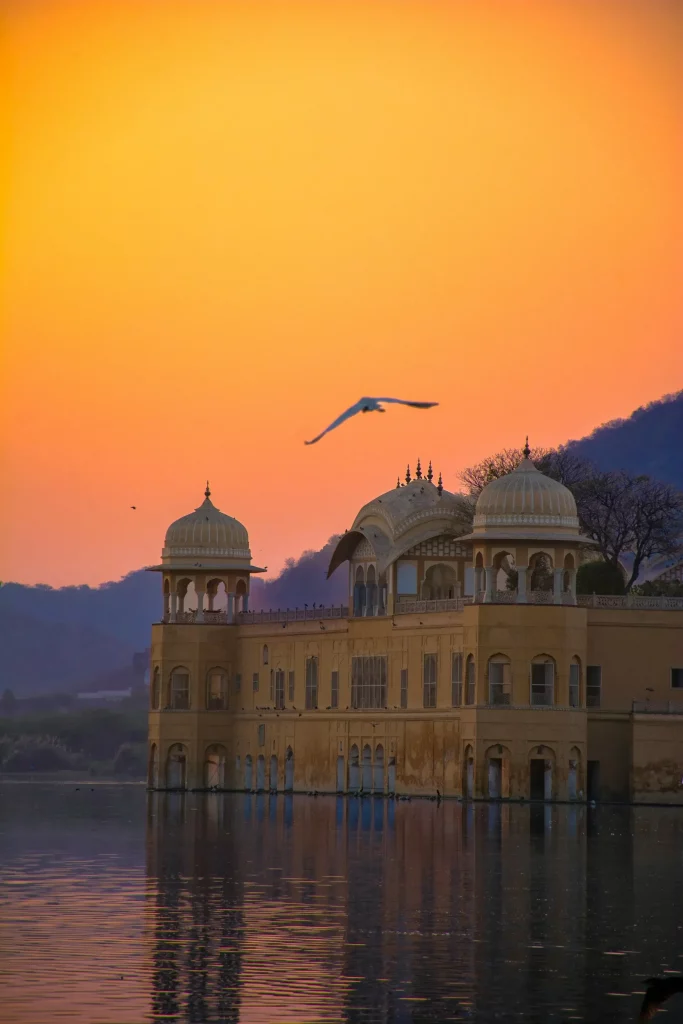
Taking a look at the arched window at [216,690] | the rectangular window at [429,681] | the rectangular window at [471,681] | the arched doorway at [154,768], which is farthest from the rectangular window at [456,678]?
the arched doorway at [154,768]

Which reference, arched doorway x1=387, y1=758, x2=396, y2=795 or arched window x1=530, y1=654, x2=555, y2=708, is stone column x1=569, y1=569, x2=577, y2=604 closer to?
arched window x1=530, y1=654, x2=555, y2=708

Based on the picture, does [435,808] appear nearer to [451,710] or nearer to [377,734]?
[451,710]

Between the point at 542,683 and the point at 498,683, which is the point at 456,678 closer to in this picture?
the point at 498,683

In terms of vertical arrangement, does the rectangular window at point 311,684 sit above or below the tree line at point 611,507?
below

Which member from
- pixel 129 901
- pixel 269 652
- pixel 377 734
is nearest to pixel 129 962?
pixel 129 901

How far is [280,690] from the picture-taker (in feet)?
272

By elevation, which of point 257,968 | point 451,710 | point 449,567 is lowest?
point 257,968

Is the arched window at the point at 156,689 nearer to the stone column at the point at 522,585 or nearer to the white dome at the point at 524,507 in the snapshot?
the white dome at the point at 524,507

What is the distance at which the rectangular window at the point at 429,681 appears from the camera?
72500 millimetres

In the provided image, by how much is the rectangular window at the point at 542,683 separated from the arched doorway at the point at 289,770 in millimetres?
15792

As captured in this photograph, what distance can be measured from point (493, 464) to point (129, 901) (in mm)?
61221

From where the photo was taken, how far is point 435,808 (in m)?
64.4

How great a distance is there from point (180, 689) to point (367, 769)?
9771 mm

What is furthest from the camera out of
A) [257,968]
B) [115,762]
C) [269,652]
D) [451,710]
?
[115,762]
